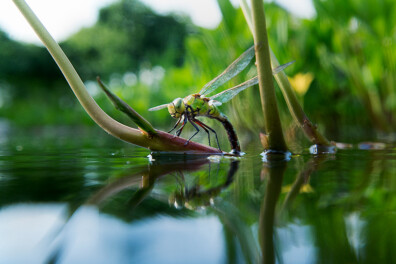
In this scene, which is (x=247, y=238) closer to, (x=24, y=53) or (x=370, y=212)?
(x=370, y=212)

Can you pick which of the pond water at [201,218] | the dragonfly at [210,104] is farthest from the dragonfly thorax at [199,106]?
the pond water at [201,218]

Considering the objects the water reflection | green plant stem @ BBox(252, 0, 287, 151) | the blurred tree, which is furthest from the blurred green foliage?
the blurred tree

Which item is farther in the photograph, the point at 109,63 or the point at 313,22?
the point at 109,63

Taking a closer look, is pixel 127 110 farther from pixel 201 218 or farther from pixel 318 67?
pixel 318 67

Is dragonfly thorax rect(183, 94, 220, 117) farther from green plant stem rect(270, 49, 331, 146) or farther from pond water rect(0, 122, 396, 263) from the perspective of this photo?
pond water rect(0, 122, 396, 263)

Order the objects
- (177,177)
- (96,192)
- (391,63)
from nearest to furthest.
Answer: (96,192) < (177,177) < (391,63)

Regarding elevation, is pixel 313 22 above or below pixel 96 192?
above

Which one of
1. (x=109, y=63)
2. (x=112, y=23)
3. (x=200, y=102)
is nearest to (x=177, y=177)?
(x=200, y=102)

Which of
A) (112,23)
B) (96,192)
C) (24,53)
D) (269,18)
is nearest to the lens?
(96,192)
